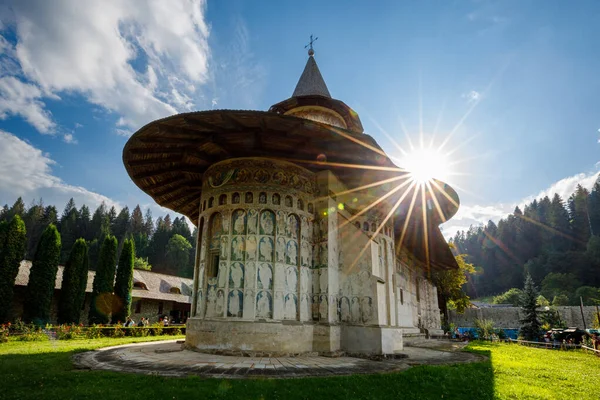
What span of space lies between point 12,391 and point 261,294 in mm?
5562

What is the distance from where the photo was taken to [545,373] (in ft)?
27.9

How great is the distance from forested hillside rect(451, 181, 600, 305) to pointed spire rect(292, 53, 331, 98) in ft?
232

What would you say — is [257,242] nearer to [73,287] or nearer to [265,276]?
[265,276]

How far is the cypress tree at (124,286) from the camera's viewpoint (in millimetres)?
26500

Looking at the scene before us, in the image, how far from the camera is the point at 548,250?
8538cm

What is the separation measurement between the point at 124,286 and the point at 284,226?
22321mm

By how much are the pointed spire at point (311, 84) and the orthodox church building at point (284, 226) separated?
583 centimetres

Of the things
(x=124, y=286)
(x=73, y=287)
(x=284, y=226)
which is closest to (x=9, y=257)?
(x=73, y=287)

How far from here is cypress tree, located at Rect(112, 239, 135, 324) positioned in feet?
86.9

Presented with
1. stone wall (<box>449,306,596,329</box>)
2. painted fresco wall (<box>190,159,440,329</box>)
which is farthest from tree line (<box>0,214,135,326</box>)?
stone wall (<box>449,306,596,329</box>)

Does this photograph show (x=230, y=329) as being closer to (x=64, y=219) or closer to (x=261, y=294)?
(x=261, y=294)

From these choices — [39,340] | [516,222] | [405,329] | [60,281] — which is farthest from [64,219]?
[516,222]

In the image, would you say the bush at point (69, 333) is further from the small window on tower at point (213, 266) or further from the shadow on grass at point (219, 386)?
the shadow on grass at point (219, 386)

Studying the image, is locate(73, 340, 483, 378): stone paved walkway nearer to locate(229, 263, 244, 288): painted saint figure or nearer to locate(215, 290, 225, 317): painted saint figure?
locate(215, 290, 225, 317): painted saint figure
